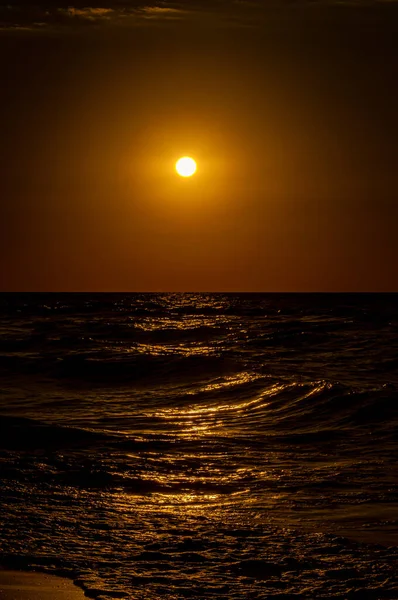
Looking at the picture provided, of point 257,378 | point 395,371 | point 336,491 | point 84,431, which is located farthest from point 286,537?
point 395,371

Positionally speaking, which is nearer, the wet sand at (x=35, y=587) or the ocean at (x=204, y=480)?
the wet sand at (x=35, y=587)

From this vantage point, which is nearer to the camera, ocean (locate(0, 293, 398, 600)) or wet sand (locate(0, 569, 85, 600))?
wet sand (locate(0, 569, 85, 600))

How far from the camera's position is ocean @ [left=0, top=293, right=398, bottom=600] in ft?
21.9

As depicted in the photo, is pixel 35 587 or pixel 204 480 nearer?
pixel 35 587

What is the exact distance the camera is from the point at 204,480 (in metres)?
9.85

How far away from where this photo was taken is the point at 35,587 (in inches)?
244

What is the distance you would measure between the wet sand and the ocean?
0.13m

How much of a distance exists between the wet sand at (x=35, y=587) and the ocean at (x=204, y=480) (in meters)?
0.13

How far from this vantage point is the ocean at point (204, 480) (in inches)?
262

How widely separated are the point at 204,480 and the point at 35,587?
3859 mm

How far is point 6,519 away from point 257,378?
43.6ft

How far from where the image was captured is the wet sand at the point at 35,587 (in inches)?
236

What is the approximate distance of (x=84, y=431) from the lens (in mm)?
13227

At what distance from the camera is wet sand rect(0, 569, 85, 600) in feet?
19.7
